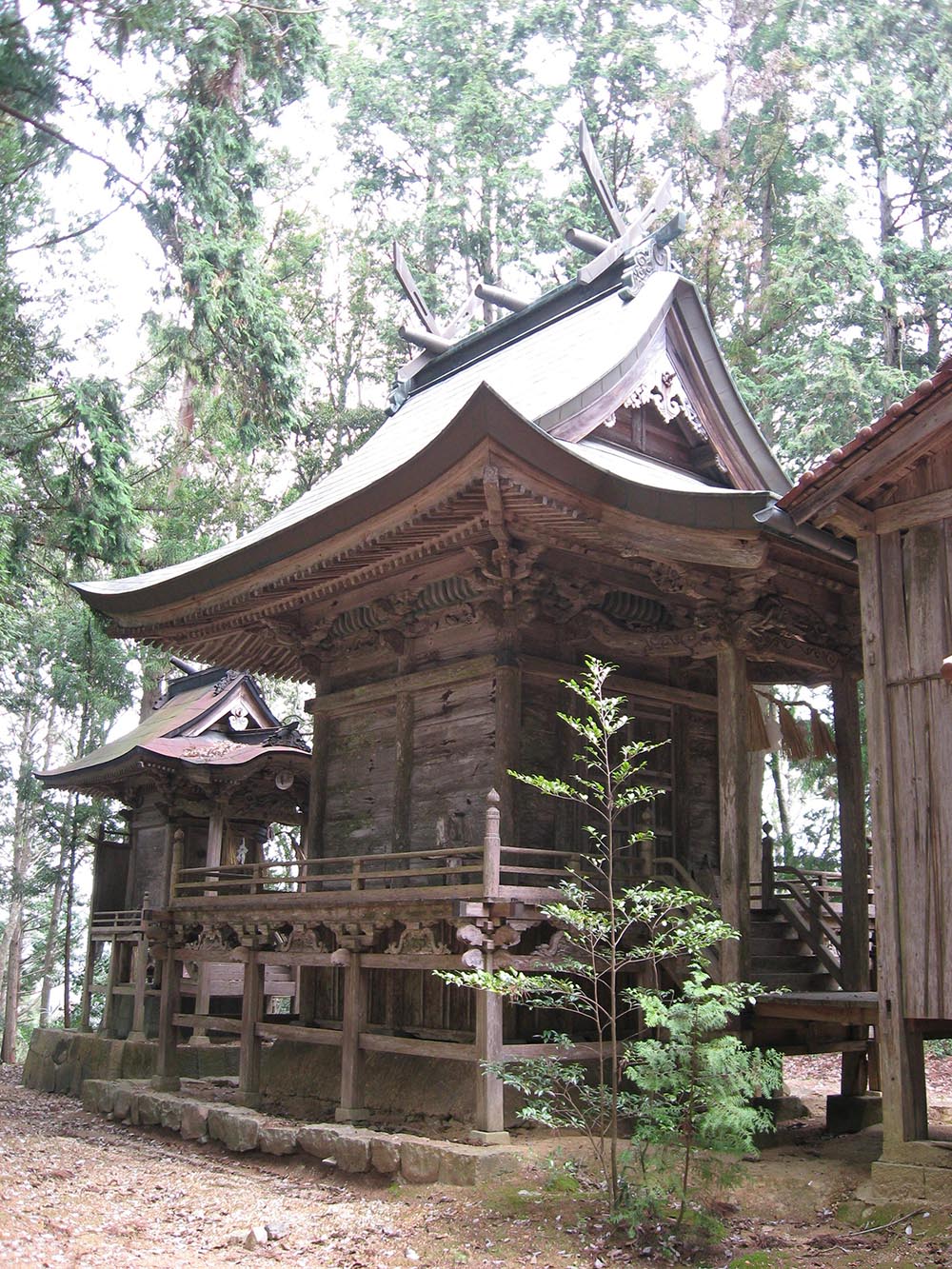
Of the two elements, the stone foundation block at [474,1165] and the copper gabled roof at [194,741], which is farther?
the copper gabled roof at [194,741]

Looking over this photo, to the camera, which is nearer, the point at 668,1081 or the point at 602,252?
the point at 668,1081

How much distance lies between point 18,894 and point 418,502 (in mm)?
22683

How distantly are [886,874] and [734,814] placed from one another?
221 centimetres

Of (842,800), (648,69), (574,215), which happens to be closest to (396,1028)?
(842,800)

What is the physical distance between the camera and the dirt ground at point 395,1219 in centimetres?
689

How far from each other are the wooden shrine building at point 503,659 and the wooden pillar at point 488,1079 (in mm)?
35

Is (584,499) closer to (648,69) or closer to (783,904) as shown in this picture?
(783,904)

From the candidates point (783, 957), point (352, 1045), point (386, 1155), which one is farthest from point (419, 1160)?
point (783, 957)

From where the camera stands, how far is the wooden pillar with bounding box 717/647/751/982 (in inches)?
380

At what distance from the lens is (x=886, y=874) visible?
7.74m

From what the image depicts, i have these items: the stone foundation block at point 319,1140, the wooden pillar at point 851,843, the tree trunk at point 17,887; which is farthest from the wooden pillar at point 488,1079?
the tree trunk at point 17,887

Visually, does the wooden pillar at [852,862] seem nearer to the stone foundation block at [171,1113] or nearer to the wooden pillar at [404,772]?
the wooden pillar at [404,772]

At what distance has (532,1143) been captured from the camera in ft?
29.7

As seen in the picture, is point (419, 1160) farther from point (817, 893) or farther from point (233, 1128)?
point (817, 893)
